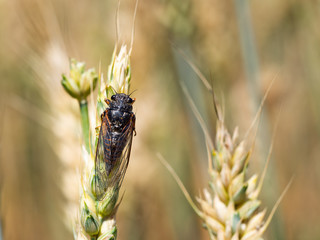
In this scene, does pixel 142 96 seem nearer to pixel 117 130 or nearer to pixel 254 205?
pixel 117 130

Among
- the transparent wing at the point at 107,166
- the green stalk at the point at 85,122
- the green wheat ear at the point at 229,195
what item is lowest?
the green wheat ear at the point at 229,195

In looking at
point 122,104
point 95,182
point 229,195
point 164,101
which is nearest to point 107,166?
point 95,182

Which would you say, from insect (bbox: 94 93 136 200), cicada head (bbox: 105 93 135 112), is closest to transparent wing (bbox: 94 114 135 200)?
insect (bbox: 94 93 136 200)

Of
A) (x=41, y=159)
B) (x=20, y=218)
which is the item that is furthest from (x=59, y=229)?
(x=41, y=159)

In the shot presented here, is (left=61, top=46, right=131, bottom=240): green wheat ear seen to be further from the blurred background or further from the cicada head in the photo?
the blurred background

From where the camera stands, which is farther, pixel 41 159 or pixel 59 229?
pixel 41 159

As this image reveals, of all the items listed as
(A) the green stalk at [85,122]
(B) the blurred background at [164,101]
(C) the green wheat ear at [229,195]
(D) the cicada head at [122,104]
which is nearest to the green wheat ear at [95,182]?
(A) the green stalk at [85,122]

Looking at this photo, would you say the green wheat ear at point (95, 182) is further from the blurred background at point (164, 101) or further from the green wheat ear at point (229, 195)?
the blurred background at point (164, 101)

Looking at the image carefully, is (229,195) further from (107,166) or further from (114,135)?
(114,135)
